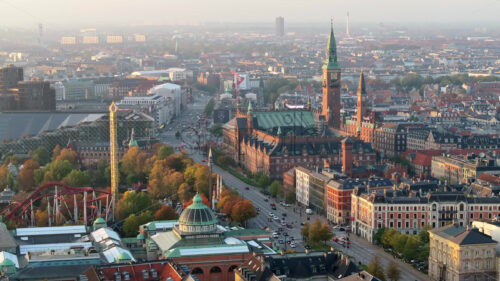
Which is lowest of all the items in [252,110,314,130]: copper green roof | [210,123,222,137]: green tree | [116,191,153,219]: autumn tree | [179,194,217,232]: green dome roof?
[210,123,222,137]: green tree

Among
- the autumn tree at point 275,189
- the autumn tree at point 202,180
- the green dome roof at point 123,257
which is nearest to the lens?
the green dome roof at point 123,257

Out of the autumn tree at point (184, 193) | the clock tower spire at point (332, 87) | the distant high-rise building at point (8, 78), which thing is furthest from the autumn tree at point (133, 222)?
the distant high-rise building at point (8, 78)

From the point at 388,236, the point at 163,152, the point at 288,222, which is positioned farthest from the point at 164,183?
the point at 388,236

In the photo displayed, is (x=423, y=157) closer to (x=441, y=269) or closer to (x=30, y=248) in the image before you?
(x=441, y=269)

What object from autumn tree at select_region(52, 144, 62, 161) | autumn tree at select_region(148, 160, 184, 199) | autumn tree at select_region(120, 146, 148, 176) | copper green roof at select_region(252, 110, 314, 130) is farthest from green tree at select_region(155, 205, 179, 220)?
copper green roof at select_region(252, 110, 314, 130)

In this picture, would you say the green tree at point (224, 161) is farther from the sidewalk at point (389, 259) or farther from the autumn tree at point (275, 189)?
the sidewalk at point (389, 259)

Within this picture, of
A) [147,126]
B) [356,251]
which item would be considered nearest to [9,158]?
[147,126]

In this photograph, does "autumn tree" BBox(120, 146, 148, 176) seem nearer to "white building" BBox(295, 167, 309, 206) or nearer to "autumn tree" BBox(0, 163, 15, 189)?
"autumn tree" BBox(0, 163, 15, 189)
